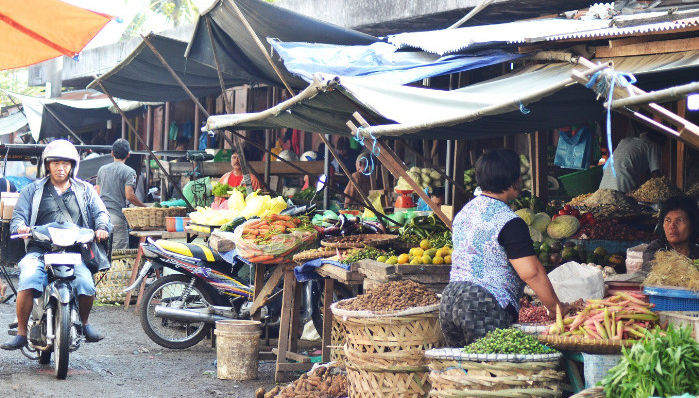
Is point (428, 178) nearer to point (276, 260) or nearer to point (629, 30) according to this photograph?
point (276, 260)

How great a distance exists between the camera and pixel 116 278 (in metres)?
11.8

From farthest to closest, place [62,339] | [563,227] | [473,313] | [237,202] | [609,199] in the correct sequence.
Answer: [237,202] → [609,199] → [563,227] → [62,339] → [473,313]

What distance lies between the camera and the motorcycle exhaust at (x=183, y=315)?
8.48 m

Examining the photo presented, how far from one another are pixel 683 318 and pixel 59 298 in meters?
4.93

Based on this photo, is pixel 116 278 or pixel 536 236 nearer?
pixel 536 236

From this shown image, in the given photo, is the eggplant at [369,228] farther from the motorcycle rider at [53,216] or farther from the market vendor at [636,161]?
the market vendor at [636,161]

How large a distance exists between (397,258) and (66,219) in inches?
120

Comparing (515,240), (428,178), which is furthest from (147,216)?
(515,240)

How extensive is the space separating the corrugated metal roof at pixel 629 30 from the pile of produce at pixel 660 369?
2.26 m

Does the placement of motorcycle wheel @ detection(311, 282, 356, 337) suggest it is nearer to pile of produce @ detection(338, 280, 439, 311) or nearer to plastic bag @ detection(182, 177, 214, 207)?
pile of produce @ detection(338, 280, 439, 311)

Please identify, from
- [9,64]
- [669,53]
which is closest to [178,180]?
[9,64]

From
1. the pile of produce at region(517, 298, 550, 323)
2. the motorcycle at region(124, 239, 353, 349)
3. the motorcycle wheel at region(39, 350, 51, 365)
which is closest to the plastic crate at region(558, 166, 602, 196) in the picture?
the motorcycle at region(124, 239, 353, 349)

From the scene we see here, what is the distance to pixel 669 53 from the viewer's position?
19.0 feet

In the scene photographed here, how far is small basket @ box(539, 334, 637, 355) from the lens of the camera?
4465 millimetres
